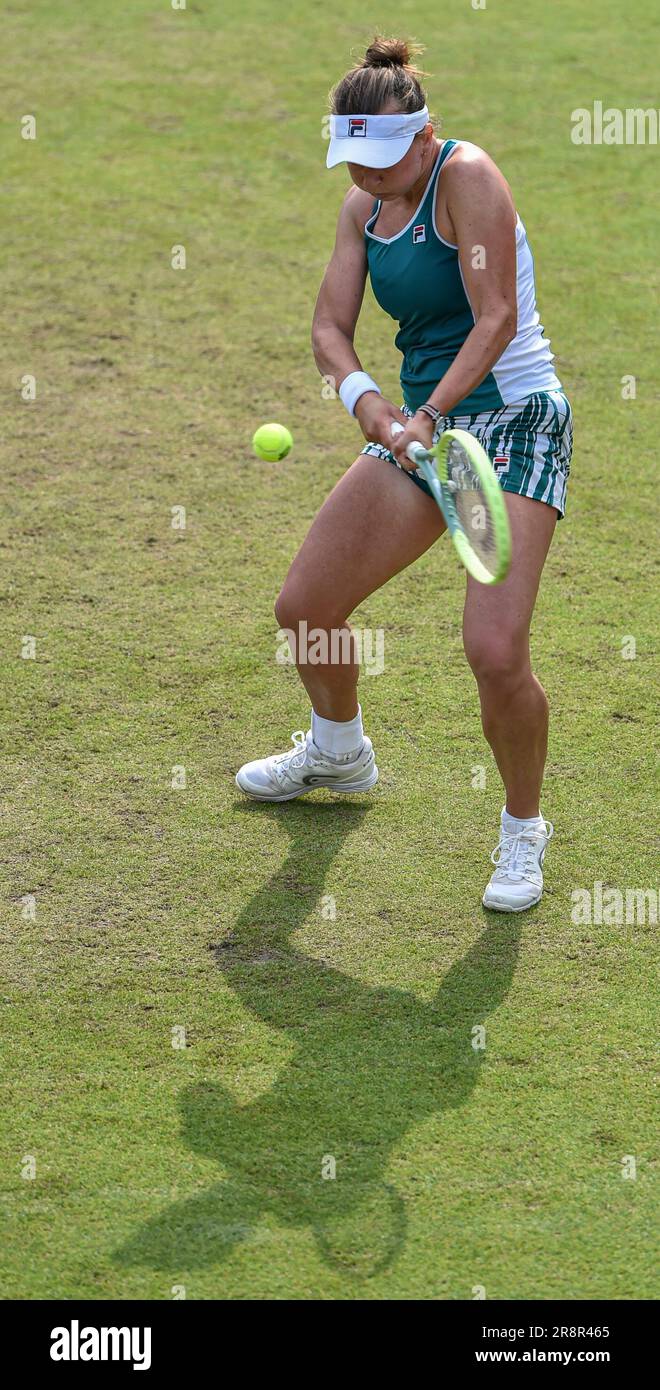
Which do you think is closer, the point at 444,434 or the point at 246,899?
the point at 444,434

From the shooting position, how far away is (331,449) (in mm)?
7016

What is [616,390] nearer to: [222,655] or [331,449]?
[331,449]

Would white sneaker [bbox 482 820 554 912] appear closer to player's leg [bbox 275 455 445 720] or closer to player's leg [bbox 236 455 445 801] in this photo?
player's leg [bbox 236 455 445 801]

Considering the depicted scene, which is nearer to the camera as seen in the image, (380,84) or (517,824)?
(380,84)

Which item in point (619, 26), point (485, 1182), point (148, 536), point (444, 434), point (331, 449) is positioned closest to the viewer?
point (485, 1182)

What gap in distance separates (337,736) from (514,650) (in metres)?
0.87

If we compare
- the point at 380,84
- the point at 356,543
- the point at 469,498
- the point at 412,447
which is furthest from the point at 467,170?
the point at 356,543

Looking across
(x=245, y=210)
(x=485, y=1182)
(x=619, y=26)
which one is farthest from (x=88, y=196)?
(x=485, y=1182)

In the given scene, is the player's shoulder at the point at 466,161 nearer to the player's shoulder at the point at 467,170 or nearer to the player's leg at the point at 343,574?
the player's shoulder at the point at 467,170

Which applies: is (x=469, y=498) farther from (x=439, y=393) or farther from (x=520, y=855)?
(x=520, y=855)

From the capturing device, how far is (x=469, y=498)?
415 centimetres

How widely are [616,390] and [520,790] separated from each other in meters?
3.40

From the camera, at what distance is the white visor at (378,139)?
13.5ft

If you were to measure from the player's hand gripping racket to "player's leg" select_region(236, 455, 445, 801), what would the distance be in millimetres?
233
